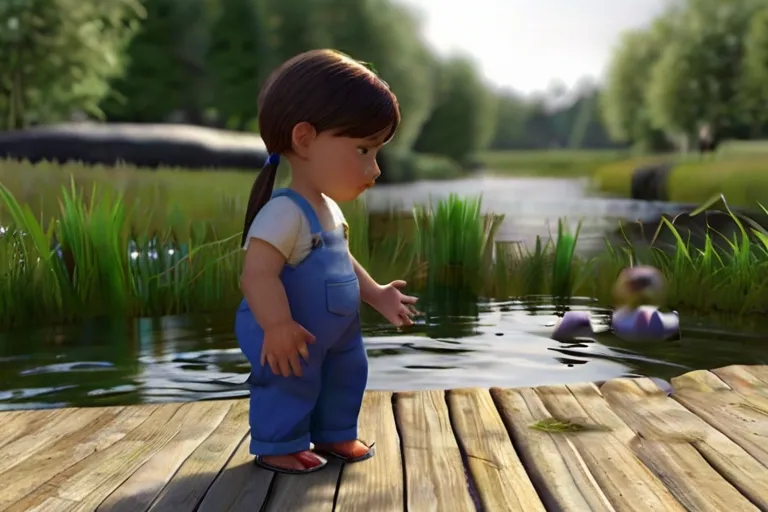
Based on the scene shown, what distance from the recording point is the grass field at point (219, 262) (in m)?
4.61

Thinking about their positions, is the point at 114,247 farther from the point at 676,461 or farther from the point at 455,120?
the point at 455,120

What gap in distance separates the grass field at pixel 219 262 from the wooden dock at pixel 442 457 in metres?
1.67

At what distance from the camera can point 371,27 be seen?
25.8 metres

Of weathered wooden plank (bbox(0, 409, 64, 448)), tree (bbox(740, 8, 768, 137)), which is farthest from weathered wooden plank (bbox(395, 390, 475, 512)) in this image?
tree (bbox(740, 8, 768, 137))

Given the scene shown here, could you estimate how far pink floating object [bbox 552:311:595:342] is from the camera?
438cm

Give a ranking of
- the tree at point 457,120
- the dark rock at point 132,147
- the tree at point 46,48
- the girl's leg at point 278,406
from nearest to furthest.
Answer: the girl's leg at point 278,406
the dark rock at point 132,147
the tree at point 46,48
the tree at point 457,120

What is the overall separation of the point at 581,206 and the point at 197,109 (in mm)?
16789

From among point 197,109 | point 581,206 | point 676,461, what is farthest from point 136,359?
point 197,109

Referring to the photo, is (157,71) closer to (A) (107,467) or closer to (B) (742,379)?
(B) (742,379)

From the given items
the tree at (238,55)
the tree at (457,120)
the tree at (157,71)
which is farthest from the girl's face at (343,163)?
the tree at (457,120)

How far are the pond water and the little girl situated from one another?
113 centimetres

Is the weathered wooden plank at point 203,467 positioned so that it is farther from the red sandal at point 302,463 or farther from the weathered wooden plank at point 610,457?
the weathered wooden plank at point 610,457

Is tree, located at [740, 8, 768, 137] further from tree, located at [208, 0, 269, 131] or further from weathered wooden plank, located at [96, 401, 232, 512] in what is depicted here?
weathered wooden plank, located at [96, 401, 232, 512]

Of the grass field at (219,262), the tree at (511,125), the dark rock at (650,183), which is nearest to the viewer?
the grass field at (219,262)
